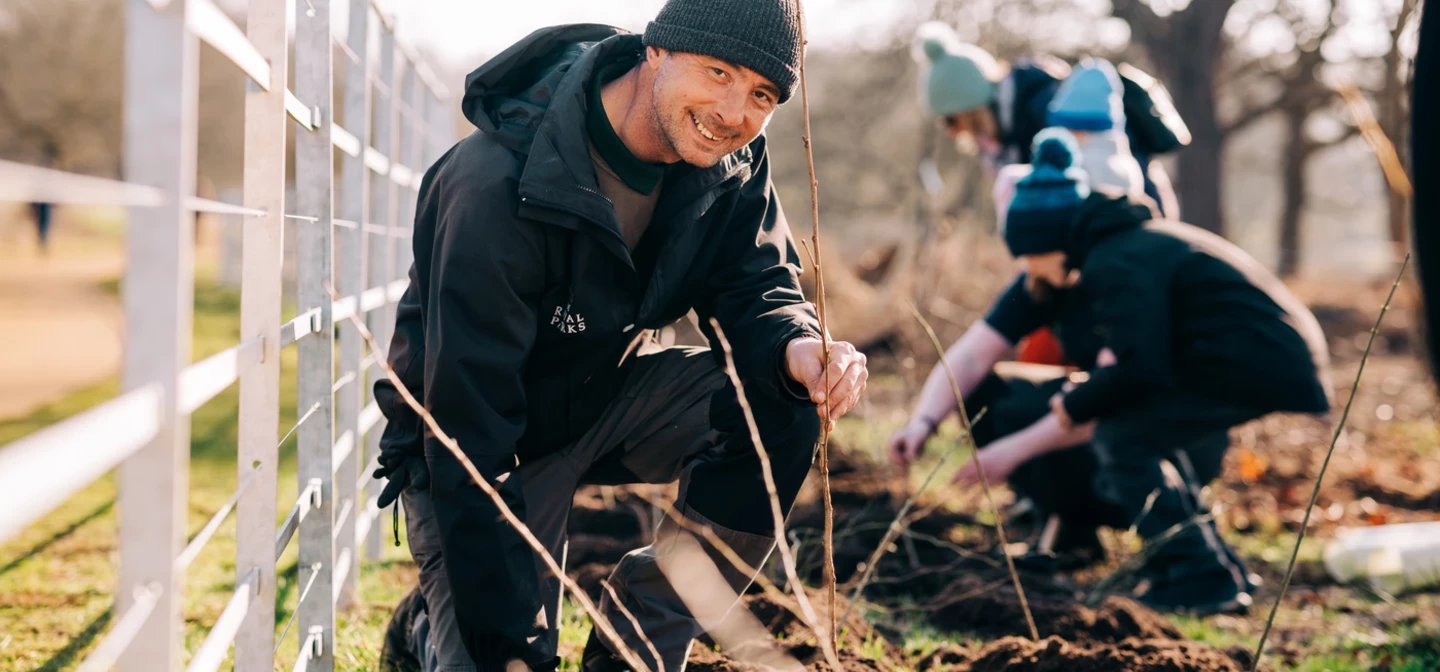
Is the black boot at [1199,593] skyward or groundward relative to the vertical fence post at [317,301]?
groundward

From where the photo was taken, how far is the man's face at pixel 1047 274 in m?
4.22

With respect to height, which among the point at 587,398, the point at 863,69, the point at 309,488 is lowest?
the point at 309,488

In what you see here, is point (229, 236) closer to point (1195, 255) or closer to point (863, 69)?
point (863, 69)

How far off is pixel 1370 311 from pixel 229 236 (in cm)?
1394

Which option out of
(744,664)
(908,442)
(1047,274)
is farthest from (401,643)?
(1047,274)

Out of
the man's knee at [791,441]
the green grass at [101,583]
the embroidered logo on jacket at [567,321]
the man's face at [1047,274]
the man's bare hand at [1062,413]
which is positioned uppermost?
the man's face at [1047,274]

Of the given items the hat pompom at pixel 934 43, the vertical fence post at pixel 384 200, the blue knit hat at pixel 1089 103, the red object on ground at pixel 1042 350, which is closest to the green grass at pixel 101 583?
the vertical fence post at pixel 384 200

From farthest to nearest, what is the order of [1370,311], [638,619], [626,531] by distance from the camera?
[1370,311], [626,531], [638,619]

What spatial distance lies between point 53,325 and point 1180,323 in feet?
55.6

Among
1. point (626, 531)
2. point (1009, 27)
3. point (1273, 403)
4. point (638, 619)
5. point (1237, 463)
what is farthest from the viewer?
point (1009, 27)

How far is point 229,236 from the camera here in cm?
1630

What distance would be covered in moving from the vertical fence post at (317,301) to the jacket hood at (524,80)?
1.04 ft

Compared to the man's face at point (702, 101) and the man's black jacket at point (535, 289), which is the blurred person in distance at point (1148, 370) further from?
the man's face at point (702, 101)

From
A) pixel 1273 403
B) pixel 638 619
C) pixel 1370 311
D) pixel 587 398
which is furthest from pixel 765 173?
pixel 1370 311
